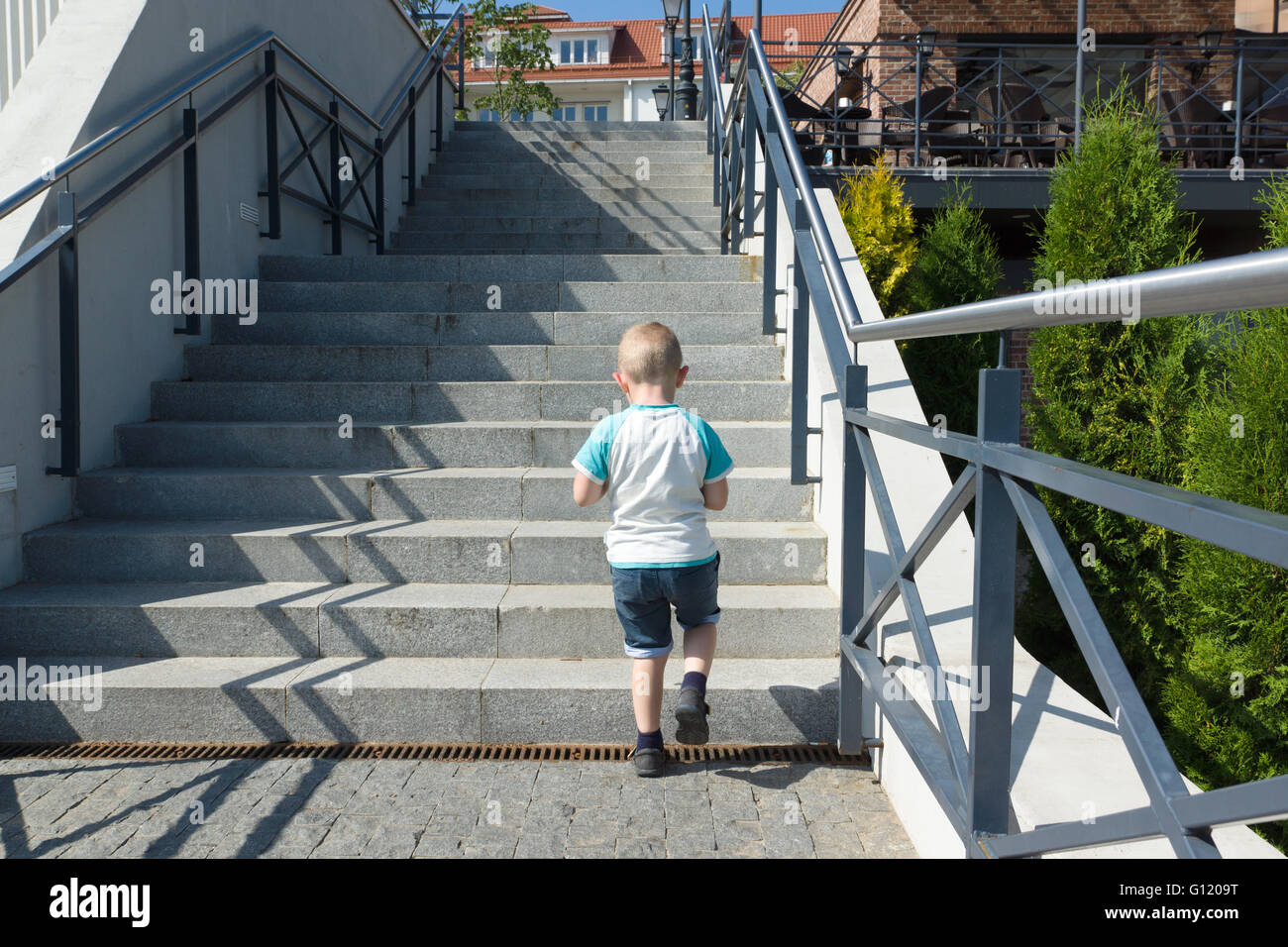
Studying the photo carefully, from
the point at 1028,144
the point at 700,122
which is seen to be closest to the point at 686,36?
the point at 700,122

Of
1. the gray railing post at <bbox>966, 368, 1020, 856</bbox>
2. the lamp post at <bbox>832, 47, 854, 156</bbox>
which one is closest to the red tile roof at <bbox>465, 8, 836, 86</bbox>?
the lamp post at <bbox>832, 47, 854, 156</bbox>

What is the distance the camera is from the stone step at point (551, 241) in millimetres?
7281

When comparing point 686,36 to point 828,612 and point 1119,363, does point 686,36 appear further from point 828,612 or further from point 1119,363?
point 828,612

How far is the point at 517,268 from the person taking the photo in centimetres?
575

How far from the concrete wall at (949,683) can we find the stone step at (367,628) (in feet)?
1.33

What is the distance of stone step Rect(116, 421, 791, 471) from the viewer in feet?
14.2

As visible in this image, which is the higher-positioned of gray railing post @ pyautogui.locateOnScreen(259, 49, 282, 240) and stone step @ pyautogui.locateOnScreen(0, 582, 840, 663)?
gray railing post @ pyautogui.locateOnScreen(259, 49, 282, 240)

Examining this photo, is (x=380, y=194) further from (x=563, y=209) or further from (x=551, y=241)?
(x=563, y=209)

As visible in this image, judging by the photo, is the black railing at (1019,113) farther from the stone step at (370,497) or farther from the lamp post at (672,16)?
the stone step at (370,497)

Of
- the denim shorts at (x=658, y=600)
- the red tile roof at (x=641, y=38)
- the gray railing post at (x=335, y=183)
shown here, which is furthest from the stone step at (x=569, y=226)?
the red tile roof at (x=641, y=38)

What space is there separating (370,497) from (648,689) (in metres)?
A: 1.77

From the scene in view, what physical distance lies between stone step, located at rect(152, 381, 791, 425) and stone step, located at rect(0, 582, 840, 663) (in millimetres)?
1341

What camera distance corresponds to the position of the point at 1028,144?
996cm

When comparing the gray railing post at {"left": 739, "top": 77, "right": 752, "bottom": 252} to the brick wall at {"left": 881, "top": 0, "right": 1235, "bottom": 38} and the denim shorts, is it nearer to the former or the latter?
the denim shorts
